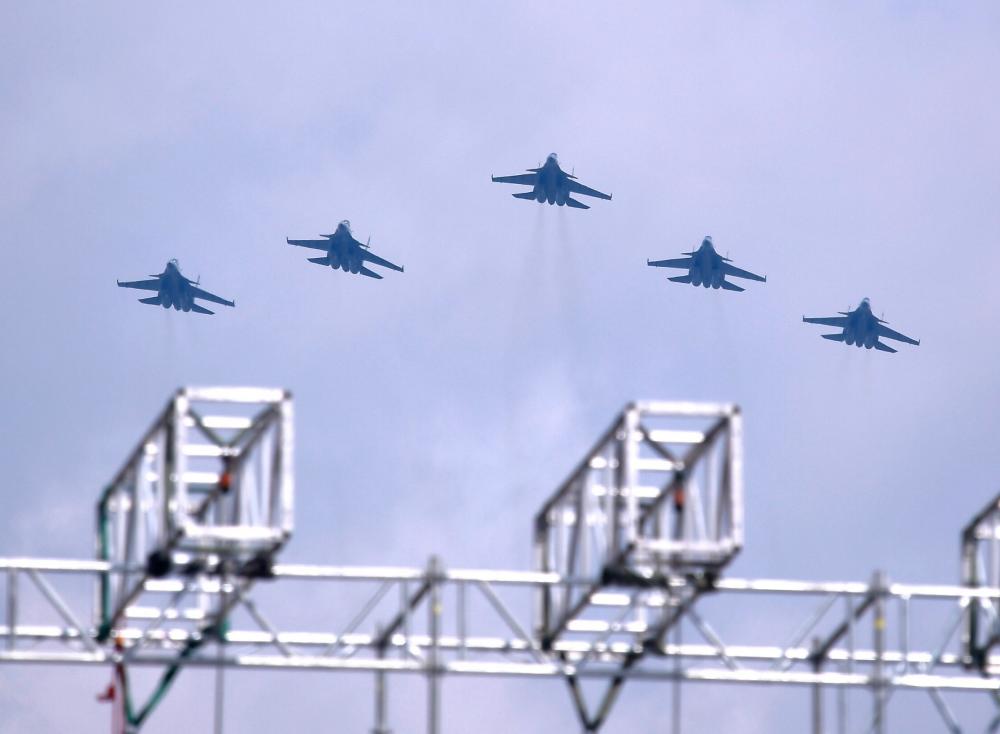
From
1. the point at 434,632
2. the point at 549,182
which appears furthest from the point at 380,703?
the point at 549,182

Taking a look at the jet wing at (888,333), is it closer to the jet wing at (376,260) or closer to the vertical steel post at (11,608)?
the jet wing at (376,260)

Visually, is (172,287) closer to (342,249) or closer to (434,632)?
(342,249)

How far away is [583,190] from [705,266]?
694 cm

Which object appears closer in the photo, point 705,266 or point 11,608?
point 11,608

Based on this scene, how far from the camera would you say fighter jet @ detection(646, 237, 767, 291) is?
10219cm

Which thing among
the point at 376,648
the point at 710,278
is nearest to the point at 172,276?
the point at 710,278

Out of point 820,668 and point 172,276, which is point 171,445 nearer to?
point 820,668

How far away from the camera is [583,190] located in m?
99.7

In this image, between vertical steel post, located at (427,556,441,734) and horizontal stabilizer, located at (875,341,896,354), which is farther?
horizontal stabilizer, located at (875,341,896,354)

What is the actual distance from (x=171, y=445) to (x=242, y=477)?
4.66 ft

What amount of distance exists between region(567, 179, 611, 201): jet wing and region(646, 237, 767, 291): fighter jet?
459 centimetres

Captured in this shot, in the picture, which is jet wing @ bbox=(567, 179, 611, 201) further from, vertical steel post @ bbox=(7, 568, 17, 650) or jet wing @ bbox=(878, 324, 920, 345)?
vertical steel post @ bbox=(7, 568, 17, 650)

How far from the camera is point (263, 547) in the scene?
3506 centimetres

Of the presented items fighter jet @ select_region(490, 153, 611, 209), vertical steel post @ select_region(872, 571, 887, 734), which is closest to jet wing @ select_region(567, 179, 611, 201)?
fighter jet @ select_region(490, 153, 611, 209)
